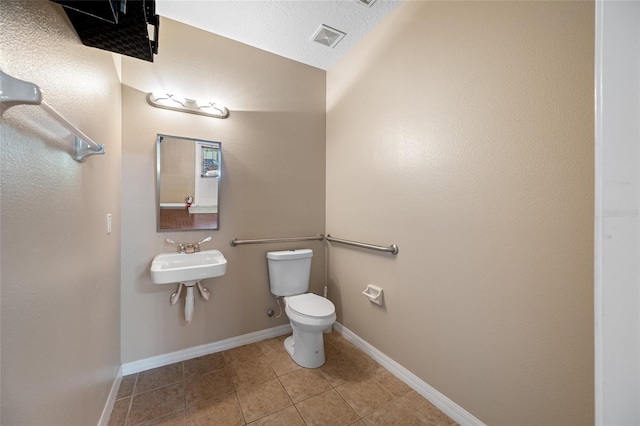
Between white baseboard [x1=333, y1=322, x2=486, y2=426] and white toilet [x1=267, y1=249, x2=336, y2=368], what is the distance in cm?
40

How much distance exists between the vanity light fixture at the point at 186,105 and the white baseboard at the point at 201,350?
1905mm

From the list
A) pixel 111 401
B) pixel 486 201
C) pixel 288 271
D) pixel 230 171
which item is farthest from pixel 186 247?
pixel 486 201

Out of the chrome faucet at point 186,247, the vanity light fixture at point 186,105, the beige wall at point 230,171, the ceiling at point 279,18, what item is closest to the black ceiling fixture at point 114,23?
the vanity light fixture at point 186,105

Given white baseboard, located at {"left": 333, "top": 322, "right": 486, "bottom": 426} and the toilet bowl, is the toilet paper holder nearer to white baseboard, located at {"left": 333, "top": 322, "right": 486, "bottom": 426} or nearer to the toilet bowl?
the toilet bowl

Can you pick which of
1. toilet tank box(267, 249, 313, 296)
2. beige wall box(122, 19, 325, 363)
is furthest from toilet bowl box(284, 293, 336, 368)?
beige wall box(122, 19, 325, 363)

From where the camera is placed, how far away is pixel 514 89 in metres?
1.13

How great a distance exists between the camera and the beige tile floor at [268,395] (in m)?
1.38

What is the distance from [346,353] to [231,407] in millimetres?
937

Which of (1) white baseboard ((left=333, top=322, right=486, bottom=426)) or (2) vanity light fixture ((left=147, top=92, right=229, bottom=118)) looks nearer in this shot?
(1) white baseboard ((left=333, top=322, right=486, bottom=426))

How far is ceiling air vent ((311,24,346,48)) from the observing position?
193 centimetres

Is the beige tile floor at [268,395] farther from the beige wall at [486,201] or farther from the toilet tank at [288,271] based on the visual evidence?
the toilet tank at [288,271]

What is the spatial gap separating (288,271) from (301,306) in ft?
1.29

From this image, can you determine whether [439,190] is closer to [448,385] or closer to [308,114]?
[448,385]

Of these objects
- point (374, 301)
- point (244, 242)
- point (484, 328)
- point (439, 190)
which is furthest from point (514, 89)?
point (244, 242)
